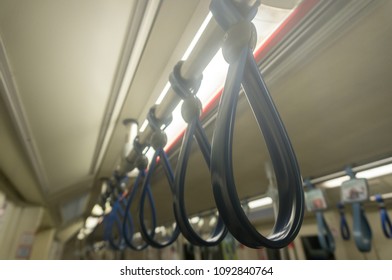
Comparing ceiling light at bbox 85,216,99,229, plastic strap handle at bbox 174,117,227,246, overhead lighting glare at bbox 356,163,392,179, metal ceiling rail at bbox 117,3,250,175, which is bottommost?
ceiling light at bbox 85,216,99,229

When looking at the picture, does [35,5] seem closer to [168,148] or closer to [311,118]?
[168,148]

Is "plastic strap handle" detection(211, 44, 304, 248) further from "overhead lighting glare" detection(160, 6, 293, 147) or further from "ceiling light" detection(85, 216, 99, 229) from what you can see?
"ceiling light" detection(85, 216, 99, 229)

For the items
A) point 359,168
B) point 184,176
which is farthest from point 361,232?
point 184,176

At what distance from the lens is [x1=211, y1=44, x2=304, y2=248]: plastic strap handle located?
24 cm

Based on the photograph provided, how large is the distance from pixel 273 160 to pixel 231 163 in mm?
57

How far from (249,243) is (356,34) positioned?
0.56 meters

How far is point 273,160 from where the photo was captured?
0.27 meters

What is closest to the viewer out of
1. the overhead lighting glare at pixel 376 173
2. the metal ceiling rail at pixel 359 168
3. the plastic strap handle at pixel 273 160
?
the plastic strap handle at pixel 273 160

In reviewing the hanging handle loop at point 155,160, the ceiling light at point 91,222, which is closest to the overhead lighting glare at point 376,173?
the hanging handle loop at point 155,160

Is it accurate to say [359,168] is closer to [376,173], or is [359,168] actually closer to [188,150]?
[376,173]

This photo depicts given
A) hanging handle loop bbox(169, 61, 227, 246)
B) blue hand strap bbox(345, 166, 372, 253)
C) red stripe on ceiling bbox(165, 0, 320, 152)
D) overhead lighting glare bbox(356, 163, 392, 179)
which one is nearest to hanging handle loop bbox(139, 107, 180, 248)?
hanging handle loop bbox(169, 61, 227, 246)

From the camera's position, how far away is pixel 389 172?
138cm

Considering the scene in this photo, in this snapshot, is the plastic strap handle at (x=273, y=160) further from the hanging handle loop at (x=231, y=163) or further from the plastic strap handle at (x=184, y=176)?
the plastic strap handle at (x=184, y=176)

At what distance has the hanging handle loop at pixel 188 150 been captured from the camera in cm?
38
